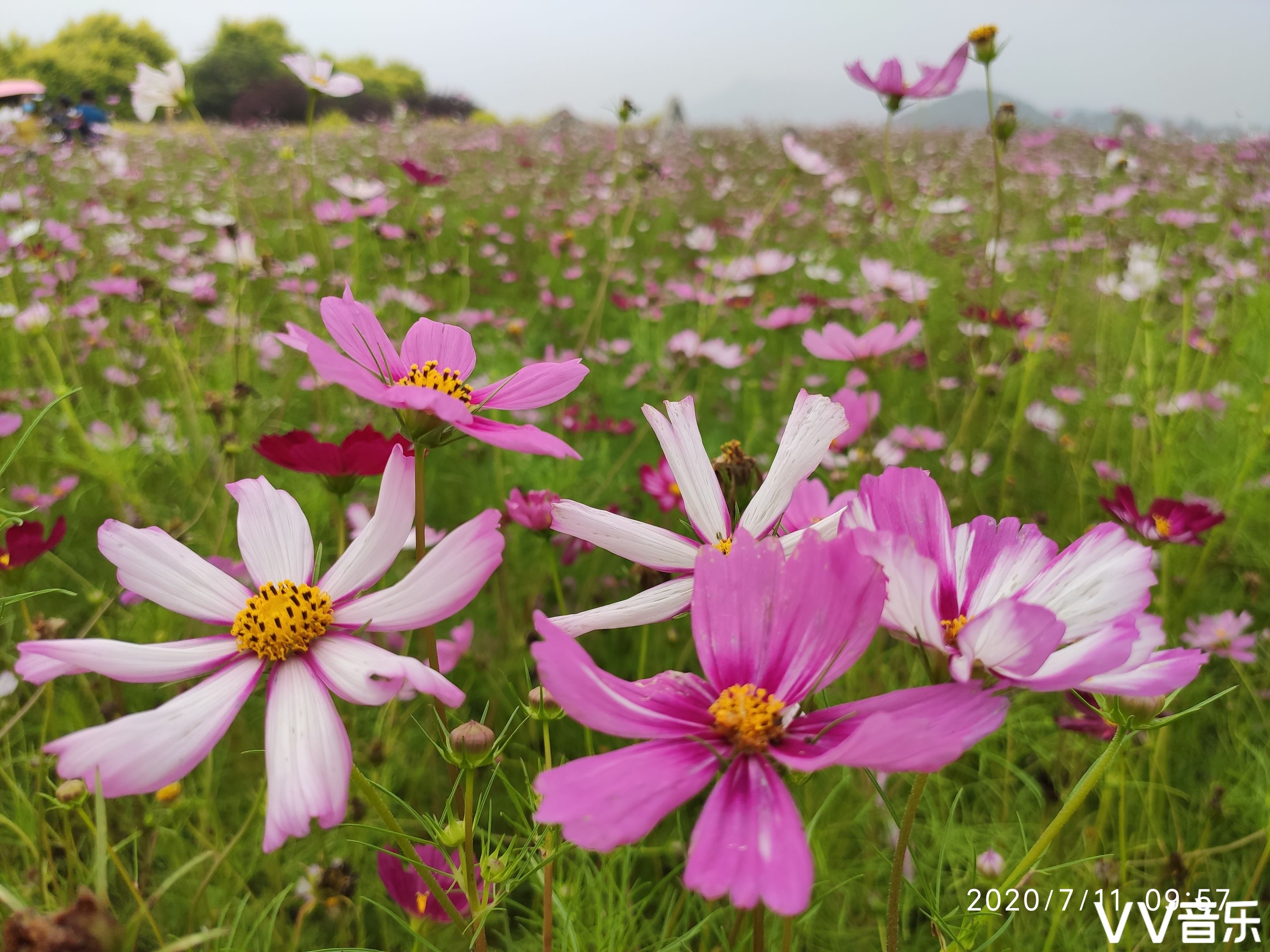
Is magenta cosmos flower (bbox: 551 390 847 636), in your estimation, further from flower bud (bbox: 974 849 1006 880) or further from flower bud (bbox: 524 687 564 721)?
flower bud (bbox: 974 849 1006 880)

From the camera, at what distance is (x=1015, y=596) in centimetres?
30

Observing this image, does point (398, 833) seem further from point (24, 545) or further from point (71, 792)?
point (24, 545)

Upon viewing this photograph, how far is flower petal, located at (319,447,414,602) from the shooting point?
32 centimetres

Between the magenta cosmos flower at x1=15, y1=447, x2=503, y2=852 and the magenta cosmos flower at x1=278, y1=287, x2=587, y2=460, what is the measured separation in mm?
31

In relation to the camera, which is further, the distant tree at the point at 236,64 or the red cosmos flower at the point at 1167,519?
the distant tree at the point at 236,64

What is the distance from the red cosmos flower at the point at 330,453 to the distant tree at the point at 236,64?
15.8m

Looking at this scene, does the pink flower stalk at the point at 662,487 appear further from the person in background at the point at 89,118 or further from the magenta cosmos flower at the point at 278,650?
the person in background at the point at 89,118

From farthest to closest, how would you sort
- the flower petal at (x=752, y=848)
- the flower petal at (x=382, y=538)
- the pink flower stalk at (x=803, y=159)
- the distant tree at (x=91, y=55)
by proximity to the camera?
the distant tree at (x=91, y=55) < the pink flower stalk at (x=803, y=159) < the flower petal at (x=382, y=538) < the flower petal at (x=752, y=848)

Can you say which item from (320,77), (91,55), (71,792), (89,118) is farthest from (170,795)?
(91,55)

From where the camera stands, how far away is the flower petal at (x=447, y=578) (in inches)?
11.4

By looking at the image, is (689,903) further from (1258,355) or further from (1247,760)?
(1258,355)

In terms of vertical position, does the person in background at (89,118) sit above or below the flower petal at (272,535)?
above

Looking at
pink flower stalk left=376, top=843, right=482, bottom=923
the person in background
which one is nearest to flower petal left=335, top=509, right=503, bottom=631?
pink flower stalk left=376, top=843, right=482, bottom=923

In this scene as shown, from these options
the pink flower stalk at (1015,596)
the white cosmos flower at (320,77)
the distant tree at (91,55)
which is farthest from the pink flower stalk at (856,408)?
the distant tree at (91,55)
